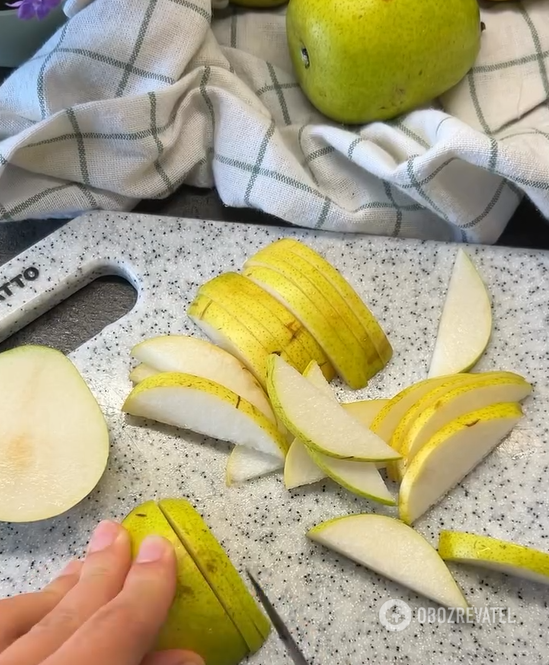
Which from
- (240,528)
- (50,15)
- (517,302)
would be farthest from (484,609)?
(50,15)

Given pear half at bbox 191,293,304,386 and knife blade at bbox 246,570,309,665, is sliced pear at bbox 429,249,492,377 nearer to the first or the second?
pear half at bbox 191,293,304,386

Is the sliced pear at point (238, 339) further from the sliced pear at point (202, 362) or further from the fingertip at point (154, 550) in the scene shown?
the fingertip at point (154, 550)

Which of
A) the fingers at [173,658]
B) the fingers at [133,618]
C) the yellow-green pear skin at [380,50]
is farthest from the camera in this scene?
the yellow-green pear skin at [380,50]

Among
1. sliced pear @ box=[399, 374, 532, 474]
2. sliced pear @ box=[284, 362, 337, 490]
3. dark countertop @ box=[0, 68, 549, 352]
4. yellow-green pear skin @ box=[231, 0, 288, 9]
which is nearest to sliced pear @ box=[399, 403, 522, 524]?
sliced pear @ box=[399, 374, 532, 474]

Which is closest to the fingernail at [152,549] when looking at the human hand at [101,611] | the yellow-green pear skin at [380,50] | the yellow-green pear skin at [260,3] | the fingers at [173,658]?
the human hand at [101,611]

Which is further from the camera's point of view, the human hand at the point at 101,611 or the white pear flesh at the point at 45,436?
the white pear flesh at the point at 45,436

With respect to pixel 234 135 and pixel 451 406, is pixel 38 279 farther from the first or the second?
pixel 451 406

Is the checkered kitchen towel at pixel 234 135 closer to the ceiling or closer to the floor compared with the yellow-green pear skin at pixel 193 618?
closer to the ceiling

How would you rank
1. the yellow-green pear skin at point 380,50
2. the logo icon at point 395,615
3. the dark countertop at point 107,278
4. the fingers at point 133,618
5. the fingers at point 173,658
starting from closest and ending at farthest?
the fingers at point 133,618, the fingers at point 173,658, the logo icon at point 395,615, the yellow-green pear skin at point 380,50, the dark countertop at point 107,278
